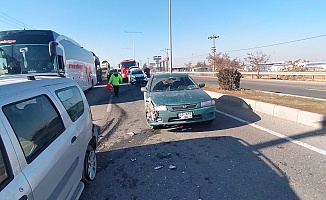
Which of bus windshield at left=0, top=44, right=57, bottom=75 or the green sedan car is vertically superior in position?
bus windshield at left=0, top=44, right=57, bottom=75

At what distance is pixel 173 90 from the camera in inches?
257

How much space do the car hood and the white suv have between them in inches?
103

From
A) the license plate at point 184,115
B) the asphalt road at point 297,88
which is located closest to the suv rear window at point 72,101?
the license plate at point 184,115

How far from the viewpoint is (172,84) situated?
6871 millimetres

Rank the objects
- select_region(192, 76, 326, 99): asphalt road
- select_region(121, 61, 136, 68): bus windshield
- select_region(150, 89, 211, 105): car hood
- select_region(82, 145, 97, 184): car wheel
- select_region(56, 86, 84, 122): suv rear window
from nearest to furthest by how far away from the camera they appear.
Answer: select_region(56, 86, 84, 122): suv rear window
select_region(82, 145, 97, 184): car wheel
select_region(150, 89, 211, 105): car hood
select_region(192, 76, 326, 99): asphalt road
select_region(121, 61, 136, 68): bus windshield

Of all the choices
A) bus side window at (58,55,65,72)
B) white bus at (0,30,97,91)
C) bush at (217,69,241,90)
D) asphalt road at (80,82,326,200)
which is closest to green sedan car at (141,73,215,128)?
asphalt road at (80,82,326,200)

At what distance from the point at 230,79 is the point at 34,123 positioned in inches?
437

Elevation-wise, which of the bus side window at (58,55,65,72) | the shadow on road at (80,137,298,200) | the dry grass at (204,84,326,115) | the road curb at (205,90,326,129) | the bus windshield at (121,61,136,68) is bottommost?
the shadow on road at (80,137,298,200)

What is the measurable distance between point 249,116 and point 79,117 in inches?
215

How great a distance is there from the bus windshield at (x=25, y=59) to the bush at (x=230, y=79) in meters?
8.80

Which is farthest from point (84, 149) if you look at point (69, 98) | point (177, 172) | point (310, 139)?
point (310, 139)

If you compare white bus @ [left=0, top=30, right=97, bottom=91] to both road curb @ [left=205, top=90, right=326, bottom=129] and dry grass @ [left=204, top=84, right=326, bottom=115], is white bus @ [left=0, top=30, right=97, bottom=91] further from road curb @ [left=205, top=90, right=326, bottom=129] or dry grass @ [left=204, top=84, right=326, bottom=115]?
dry grass @ [left=204, top=84, right=326, bottom=115]

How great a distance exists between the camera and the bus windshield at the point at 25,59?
8.96m

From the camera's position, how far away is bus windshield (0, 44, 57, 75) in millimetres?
8961
